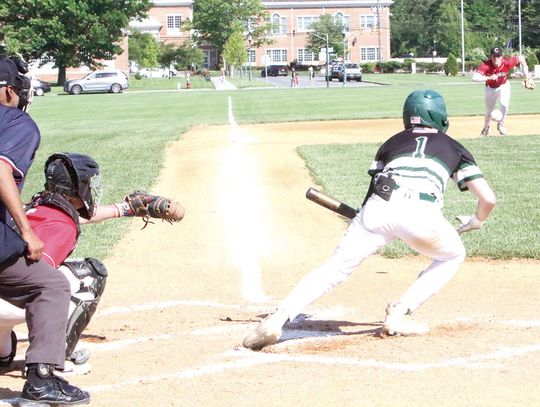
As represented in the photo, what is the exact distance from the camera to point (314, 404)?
15.4 ft

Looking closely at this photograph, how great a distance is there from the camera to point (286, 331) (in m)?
6.44

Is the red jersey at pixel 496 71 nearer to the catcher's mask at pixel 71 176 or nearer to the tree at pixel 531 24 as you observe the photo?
the catcher's mask at pixel 71 176

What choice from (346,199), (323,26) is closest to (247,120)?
(346,199)

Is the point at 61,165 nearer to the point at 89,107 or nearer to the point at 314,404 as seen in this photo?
the point at 314,404

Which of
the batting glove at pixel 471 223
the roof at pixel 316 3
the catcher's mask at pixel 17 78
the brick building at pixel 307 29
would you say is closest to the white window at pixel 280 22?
Result: the brick building at pixel 307 29

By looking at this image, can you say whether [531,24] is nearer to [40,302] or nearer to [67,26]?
[67,26]

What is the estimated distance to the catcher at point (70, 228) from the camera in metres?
5.11

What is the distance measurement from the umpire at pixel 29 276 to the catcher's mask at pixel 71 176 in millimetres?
446

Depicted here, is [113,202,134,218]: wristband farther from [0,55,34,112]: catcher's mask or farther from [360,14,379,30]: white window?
[360,14,379,30]: white window

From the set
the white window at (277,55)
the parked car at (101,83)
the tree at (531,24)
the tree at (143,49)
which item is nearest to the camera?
the parked car at (101,83)

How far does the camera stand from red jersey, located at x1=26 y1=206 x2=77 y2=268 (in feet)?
16.7

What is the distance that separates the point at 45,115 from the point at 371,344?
101 ft

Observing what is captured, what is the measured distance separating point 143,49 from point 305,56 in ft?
103

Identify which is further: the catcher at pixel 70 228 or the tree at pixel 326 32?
the tree at pixel 326 32
